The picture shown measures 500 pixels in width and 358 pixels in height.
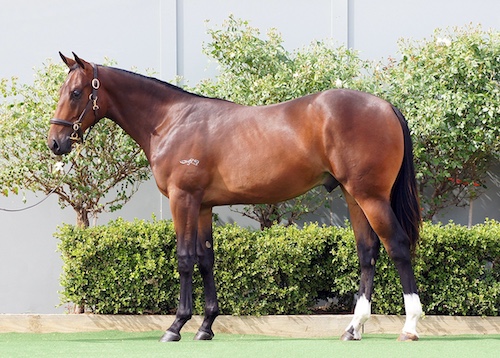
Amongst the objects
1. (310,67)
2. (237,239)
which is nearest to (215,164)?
(237,239)

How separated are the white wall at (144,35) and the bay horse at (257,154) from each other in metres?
2.84

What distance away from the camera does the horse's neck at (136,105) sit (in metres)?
7.41

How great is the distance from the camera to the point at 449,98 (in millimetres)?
9062

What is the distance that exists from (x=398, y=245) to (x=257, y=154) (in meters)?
1.36

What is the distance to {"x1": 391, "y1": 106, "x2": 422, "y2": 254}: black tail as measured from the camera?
275 inches

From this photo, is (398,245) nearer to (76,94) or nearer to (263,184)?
(263,184)

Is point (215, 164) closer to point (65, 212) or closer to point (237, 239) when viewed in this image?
point (237, 239)

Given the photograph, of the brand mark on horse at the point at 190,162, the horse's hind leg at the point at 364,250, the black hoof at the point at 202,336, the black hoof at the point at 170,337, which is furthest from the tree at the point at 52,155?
the horse's hind leg at the point at 364,250

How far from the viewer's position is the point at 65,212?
1016cm

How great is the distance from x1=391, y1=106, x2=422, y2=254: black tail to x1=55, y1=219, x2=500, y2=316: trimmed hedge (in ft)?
4.61
